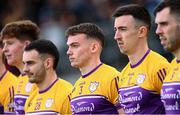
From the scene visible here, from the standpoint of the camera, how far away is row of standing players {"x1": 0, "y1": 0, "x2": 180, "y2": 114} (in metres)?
8.45

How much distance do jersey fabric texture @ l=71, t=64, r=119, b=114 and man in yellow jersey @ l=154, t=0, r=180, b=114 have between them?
92 centimetres

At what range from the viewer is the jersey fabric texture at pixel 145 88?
8633 millimetres

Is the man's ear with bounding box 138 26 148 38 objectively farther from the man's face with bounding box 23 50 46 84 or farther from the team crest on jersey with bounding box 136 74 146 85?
the man's face with bounding box 23 50 46 84

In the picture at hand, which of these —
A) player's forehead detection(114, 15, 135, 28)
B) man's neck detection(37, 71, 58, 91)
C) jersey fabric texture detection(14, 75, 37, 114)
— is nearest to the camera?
player's forehead detection(114, 15, 135, 28)

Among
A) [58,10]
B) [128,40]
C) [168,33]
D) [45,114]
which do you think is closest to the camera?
[168,33]

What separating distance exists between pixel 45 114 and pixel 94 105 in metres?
0.88

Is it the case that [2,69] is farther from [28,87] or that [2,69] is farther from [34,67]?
[34,67]

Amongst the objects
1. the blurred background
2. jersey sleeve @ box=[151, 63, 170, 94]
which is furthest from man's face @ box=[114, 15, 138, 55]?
the blurred background

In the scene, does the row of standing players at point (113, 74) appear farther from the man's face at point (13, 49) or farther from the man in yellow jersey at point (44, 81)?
the man's face at point (13, 49)

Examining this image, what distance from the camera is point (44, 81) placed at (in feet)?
32.5

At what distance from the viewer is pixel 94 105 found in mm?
9031

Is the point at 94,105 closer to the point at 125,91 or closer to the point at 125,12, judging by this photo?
the point at 125,91

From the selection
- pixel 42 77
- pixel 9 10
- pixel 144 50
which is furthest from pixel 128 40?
pixel 9 10

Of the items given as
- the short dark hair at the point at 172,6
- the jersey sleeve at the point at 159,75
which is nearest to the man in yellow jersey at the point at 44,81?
the jersey sleeve at the point at 159,75
